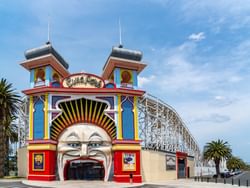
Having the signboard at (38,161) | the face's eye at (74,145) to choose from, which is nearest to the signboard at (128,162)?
the face's eye at (74,145)

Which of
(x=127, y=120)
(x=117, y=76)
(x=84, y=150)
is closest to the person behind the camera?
(x=84, y=150)

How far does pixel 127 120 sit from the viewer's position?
1854 inches

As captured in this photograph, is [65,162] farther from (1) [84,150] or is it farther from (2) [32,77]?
(2) [32,77]

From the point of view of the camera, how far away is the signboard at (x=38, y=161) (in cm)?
4481

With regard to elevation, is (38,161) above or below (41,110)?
Result: below

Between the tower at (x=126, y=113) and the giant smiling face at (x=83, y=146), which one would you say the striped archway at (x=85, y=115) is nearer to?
the giant smiling face at (x=83, y=146)

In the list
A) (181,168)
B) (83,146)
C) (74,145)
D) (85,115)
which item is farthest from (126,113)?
(181,168)

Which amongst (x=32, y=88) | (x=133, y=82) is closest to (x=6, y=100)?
(x=32, y=88)

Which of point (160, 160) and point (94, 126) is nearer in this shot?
point (94, 126)

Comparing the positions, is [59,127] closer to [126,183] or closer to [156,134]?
[126,183]

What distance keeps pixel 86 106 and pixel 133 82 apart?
757cm

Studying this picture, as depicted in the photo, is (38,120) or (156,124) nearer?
(38,120)

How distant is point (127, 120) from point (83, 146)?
21.7ft

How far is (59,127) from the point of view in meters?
46.6
